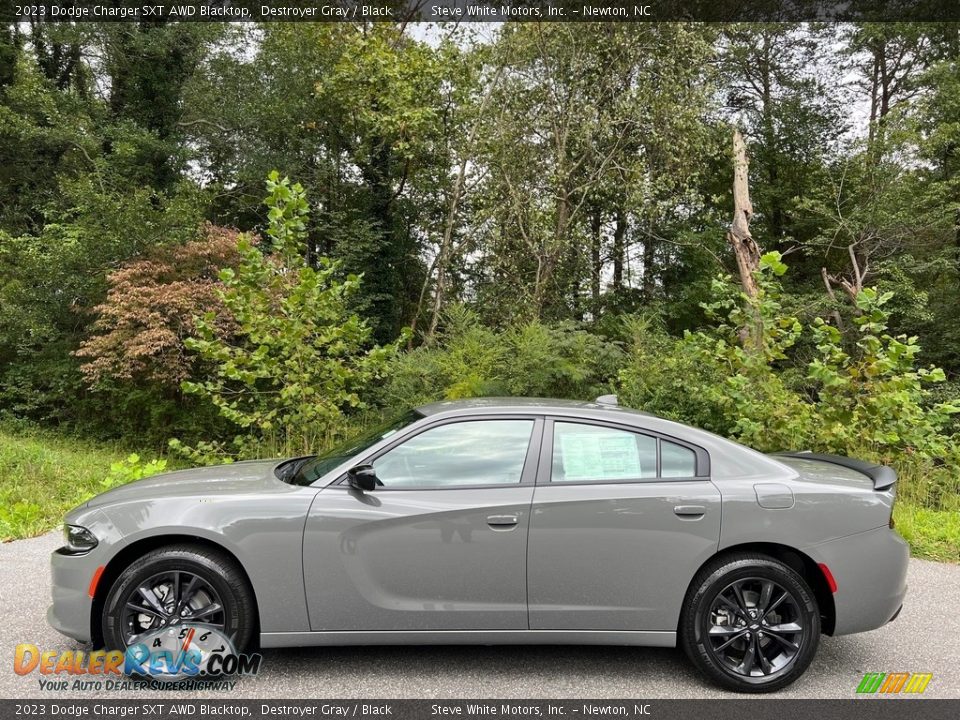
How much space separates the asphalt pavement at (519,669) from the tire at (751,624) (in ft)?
0.43

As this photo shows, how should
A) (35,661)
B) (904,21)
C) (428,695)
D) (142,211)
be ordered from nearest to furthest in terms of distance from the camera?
(428,695), (35,661), (142,211), (904,21)

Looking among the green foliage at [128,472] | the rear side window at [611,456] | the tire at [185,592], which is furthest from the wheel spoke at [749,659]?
the green foliage at [128,472]

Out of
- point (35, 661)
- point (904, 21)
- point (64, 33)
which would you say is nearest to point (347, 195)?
point (64, 33)

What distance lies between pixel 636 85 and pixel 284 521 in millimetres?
15486

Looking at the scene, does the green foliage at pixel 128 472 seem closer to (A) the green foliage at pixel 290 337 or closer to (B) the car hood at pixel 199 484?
(A) the green foliage at pixel 290 337

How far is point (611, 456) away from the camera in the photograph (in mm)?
3648

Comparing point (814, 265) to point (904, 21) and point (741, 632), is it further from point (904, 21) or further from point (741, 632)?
point (741, 632)

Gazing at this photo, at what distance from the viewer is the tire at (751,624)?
11.1ft

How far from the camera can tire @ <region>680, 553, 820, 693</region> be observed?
3381 millimetres

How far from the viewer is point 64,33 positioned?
17.3 meters

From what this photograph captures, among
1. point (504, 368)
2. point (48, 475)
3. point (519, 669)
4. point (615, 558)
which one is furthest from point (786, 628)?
point (48, 475)

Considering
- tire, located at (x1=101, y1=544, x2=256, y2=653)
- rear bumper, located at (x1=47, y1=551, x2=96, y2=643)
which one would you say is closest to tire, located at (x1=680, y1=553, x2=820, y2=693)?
tire, located at (x1=101, y1=544, x2=256, y2=653)

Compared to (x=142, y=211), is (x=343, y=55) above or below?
above

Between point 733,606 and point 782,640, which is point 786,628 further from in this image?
point 733,606
